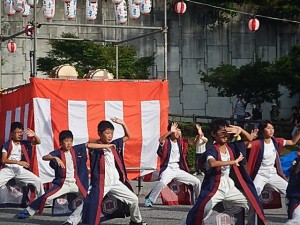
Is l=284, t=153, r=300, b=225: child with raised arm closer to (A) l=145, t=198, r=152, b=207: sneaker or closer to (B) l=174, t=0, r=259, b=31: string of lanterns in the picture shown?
(A) l=145, t=198, r=152, b=207: sneaker

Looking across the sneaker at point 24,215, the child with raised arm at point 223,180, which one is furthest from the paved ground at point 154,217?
the child with raised arm at point 223,180

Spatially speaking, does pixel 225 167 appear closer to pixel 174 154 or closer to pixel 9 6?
pixel 174 154

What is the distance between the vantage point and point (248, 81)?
85.9 feet

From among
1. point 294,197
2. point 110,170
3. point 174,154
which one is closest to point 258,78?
point 174,154

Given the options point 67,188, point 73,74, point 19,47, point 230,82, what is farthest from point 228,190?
point 19,47

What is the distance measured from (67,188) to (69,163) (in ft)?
1.11

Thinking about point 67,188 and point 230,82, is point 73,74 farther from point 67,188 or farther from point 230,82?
point 230,82

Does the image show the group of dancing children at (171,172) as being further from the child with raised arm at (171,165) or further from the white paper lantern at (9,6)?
the white paper lantern at (9,6)

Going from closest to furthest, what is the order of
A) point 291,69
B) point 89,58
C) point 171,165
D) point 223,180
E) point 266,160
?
point 223,180
point 266,160
point 171,165
point 291,69
point 89,58

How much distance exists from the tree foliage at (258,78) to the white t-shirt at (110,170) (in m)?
14.8

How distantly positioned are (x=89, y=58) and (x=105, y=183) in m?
15.5

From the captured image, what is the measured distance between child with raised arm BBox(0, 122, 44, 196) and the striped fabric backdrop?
1446mm

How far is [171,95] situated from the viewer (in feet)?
95.1

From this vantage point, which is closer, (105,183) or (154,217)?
(105,183)
